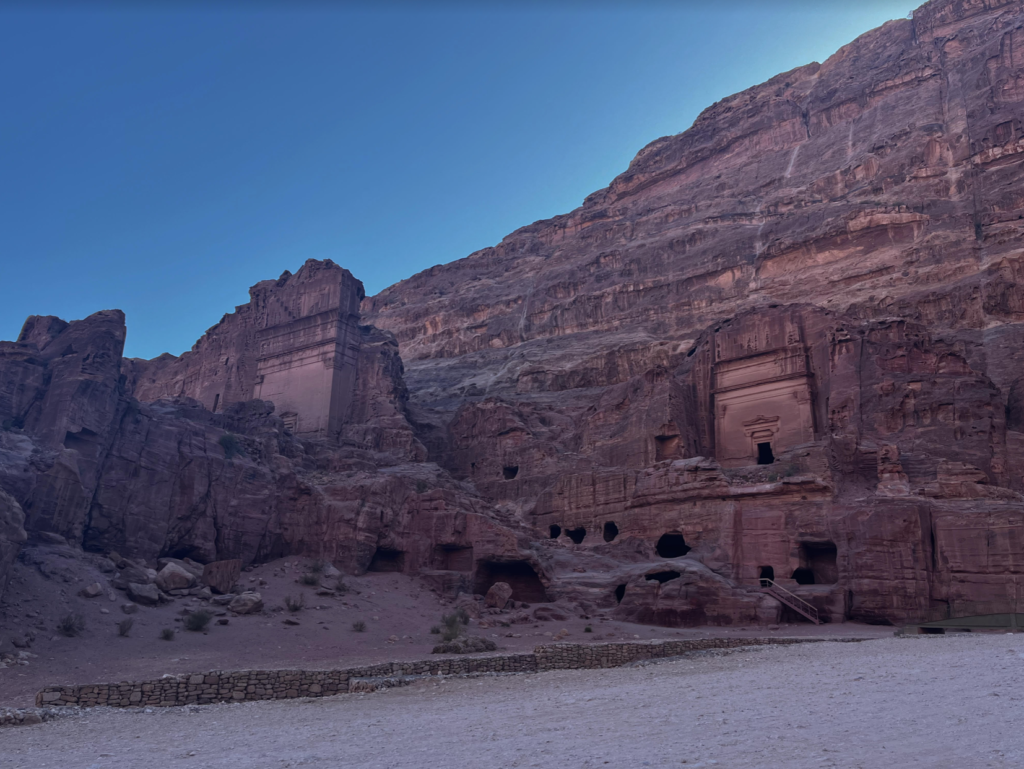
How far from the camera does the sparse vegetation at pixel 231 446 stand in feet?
89.6

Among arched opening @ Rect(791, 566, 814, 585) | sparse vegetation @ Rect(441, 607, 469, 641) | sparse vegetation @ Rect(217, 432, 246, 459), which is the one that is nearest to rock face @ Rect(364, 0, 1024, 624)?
arched opening @ Rect(791, 566, 814, 585)

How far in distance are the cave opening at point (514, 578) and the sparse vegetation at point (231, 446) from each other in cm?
936

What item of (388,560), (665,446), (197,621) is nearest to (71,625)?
(197,621)

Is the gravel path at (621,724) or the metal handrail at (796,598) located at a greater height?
the metal handrail at (796,598)

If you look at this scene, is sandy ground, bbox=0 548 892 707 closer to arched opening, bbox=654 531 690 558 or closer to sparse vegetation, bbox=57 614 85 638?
sparse vegetation, bbox=57 614 85 638

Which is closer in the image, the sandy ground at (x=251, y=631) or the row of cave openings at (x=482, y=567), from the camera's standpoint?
the sandy ground at (x=251, y=631)

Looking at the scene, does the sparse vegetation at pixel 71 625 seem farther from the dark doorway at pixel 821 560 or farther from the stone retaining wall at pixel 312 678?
the dark doorway at pixel 821 560

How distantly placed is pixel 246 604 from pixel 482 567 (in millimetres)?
8932

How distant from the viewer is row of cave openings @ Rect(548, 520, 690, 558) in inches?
1183

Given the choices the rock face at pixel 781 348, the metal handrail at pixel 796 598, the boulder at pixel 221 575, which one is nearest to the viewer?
the boulder at pixel 221 575

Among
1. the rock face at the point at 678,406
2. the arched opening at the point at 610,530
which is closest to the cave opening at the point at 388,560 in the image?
the rock face at the point at 678,406

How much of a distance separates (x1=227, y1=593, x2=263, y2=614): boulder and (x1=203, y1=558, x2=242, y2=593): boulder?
3.73 feet

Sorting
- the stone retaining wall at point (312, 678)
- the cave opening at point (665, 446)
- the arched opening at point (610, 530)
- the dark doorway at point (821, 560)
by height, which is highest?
the cave opening at point (665, 446)

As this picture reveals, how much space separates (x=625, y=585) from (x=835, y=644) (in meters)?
9.42
